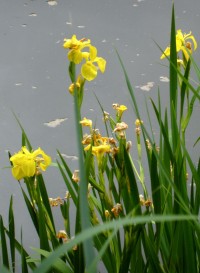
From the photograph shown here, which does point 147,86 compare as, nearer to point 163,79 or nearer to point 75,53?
point 163,79

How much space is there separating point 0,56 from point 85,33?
0.25 m

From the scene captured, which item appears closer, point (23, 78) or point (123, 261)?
point (123, 261)

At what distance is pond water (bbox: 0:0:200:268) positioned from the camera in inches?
53.4

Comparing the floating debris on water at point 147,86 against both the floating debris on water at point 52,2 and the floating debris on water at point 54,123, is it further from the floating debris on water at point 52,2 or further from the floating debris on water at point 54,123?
the floating debris on water at point 52,2

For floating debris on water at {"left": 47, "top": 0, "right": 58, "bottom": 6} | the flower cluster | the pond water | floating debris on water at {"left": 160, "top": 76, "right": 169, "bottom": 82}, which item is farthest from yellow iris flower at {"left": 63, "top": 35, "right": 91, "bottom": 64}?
floating debris on water at {"left": 47, "top": 0, "right": 58, "bottom": 6}

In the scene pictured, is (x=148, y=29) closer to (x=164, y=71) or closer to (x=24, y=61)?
(x=164, y=71)

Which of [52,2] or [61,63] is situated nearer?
[61,63]

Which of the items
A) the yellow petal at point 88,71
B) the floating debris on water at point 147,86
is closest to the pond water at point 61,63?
the floating debris on water at point 147,86

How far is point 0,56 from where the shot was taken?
1.61m

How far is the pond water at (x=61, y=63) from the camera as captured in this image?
4.45 ft

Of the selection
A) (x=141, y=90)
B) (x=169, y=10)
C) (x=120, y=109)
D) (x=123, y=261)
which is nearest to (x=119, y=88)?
(x=141, y=90)

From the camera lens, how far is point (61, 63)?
1.59m

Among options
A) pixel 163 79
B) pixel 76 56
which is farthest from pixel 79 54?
pixel 163 79

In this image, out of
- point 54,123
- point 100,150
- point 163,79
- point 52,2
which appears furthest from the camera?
Answer: point 52,2
